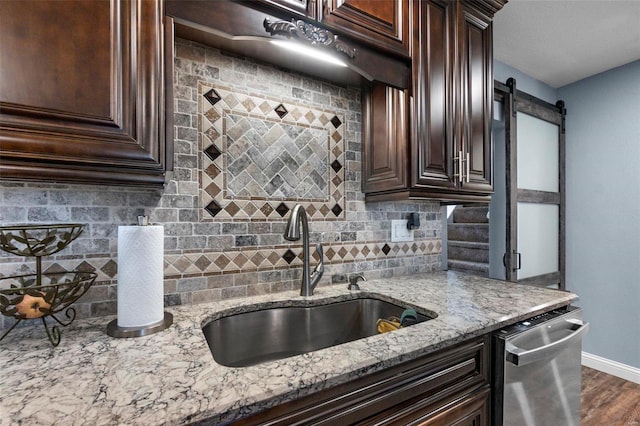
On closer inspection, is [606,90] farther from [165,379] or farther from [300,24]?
[165,379]

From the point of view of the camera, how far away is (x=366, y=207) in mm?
1642

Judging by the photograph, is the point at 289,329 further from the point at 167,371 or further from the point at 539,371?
the point at 539,371

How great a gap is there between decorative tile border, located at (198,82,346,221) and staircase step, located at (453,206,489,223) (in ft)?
5.65

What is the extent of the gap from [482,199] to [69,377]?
1.81 meters

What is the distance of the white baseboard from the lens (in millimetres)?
2471

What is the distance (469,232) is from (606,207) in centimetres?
122

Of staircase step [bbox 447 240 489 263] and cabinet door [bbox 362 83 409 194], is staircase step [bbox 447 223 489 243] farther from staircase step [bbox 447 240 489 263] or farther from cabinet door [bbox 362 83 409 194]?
cabinet door [bbox 362 83 409 194]

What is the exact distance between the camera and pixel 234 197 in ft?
4.16

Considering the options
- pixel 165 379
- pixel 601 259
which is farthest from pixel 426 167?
pixel 601 259

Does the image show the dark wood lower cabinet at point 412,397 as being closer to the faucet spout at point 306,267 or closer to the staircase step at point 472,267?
the faucet spout at point 306,267

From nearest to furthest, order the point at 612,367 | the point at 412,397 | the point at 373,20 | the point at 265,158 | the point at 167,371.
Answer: the point at 167,371, the point at 412,397, the point at 373,20, the point at 265,158, the point at 612,367

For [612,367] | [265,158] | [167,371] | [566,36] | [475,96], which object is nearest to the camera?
[167,371]

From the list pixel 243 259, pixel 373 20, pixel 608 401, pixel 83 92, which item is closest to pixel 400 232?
pixel 243 259

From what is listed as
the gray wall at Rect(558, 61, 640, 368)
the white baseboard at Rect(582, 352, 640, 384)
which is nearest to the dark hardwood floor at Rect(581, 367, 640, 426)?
the white baseboard at Rect(582, 352, 640, 384)
